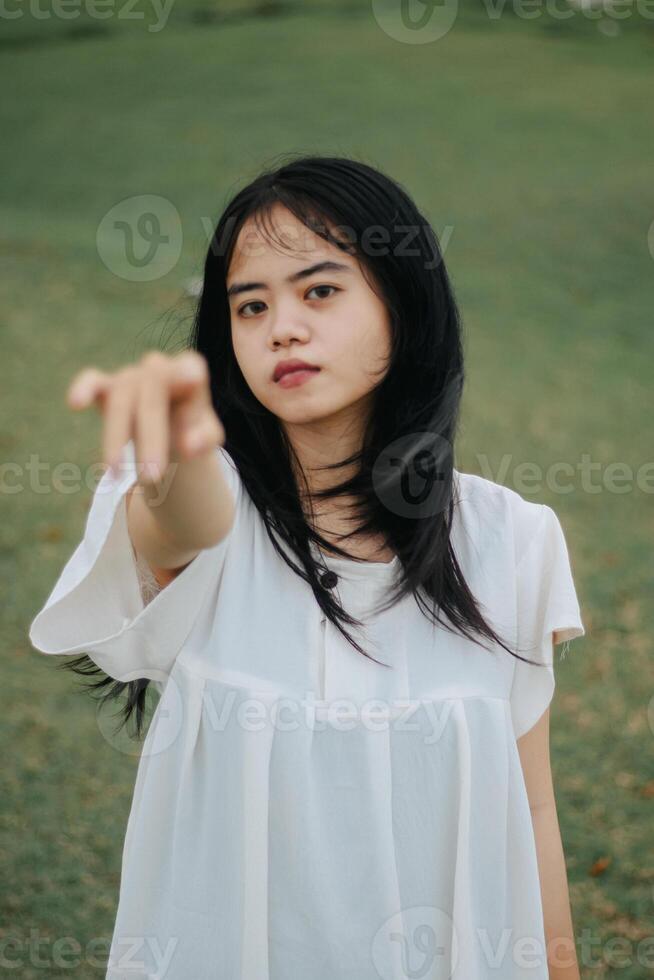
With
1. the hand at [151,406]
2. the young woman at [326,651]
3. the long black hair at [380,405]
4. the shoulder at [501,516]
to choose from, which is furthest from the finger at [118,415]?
the shoulder at [501,516]

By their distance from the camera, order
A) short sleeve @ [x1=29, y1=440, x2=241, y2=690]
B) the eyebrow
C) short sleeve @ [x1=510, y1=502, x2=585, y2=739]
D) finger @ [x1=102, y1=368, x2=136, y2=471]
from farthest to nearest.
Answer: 1. short sleeve @ [x1=510, y1=502, x2=585, y2=739]
2. the eyebrow
3. short sleeve @ [x1=29, y1=440, x2=241, y2=690]
4. finger @ [x1=102, y1=368, x2=136, y2=471]

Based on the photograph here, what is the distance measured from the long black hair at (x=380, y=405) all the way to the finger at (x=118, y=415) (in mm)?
674

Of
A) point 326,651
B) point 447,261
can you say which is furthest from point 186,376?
point 447,261

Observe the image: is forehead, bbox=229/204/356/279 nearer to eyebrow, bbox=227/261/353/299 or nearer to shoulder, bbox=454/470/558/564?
eyebrow, bbox=227/261/353/299

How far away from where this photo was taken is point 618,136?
12.1 metres

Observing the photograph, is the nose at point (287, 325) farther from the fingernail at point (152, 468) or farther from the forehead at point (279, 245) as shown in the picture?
the fingernail at point (152, 468)

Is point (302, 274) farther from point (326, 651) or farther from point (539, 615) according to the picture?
point (539, 615)

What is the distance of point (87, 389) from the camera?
38.8 inches

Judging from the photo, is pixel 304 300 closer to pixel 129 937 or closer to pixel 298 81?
pixel 129 937

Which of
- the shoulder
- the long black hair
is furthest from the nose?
the shoulder

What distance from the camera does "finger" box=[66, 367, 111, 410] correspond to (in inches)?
37.9

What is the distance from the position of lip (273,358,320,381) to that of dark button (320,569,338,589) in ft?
0.98

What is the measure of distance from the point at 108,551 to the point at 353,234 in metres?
0.59

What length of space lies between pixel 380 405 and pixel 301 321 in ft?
0.90
